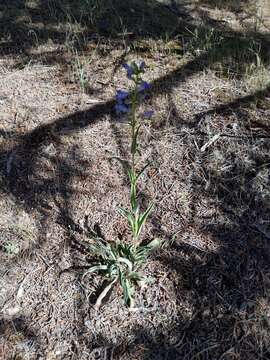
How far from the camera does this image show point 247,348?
2260 millimetres

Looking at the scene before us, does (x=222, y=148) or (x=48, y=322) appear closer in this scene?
(x=48, y=322)

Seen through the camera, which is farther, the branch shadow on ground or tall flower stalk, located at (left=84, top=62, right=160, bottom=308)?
tall flower stalk, located at (left=84, top=62, right=160, bottom=308)

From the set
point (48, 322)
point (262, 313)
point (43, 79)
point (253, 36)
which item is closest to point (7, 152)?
point (43, 79)

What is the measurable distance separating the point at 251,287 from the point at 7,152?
6.85 feet

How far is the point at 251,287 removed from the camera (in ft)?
8.12

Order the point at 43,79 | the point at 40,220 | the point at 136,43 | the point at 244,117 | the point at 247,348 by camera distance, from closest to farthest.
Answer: the point at 247,348 → the point at 40,220 → the point at 244,117 → the point at 43,79 → the point at 136,43

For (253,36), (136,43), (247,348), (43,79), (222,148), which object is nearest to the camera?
(247,348)

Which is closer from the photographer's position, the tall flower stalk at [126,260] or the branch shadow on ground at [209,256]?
the branch shadow on ground at [209,256]

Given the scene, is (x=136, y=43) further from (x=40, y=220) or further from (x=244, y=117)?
(x=40, y=220)

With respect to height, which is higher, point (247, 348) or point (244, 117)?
point (244, 117)

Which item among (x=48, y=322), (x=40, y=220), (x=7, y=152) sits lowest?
(x=48, y=322)

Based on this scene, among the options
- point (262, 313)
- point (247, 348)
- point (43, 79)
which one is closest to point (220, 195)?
point (262, 313)

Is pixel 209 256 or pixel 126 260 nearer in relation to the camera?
pixel 126 260

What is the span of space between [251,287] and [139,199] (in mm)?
981
